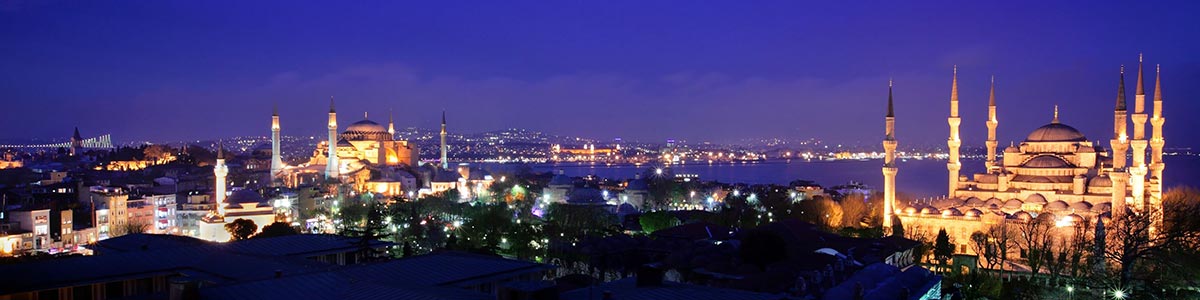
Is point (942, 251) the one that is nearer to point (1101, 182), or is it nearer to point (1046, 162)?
point (1101, 182)

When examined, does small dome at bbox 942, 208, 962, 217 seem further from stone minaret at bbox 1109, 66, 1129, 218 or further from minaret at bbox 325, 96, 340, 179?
minaret at bbox 325, 96, 340, 179

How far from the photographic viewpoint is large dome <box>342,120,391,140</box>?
55.8 m

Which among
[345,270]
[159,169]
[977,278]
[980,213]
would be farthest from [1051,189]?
[159,169]

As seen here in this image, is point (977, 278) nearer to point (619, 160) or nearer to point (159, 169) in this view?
point (159, 169)

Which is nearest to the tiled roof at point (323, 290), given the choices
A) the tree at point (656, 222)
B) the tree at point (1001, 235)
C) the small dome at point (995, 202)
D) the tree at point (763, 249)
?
the tree at point (763, 249)

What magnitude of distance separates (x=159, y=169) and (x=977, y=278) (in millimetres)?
56010

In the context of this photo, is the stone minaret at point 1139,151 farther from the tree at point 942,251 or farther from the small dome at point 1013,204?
the tree at point 942,251

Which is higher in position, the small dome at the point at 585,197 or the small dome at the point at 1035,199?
the small dome at the point at 1035,199

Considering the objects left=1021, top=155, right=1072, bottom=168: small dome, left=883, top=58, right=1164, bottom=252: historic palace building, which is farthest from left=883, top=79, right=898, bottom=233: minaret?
left=1021, top=155, right=1072, bottom=168: small dome

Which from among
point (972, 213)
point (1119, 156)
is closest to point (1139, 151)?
point (1119, 156)

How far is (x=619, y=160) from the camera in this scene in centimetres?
16550

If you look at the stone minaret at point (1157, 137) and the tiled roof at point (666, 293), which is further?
the stone minaret at point (1157, 137)

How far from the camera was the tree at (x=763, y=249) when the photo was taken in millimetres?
17084

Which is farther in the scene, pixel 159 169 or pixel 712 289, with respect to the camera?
pixel 159 169
